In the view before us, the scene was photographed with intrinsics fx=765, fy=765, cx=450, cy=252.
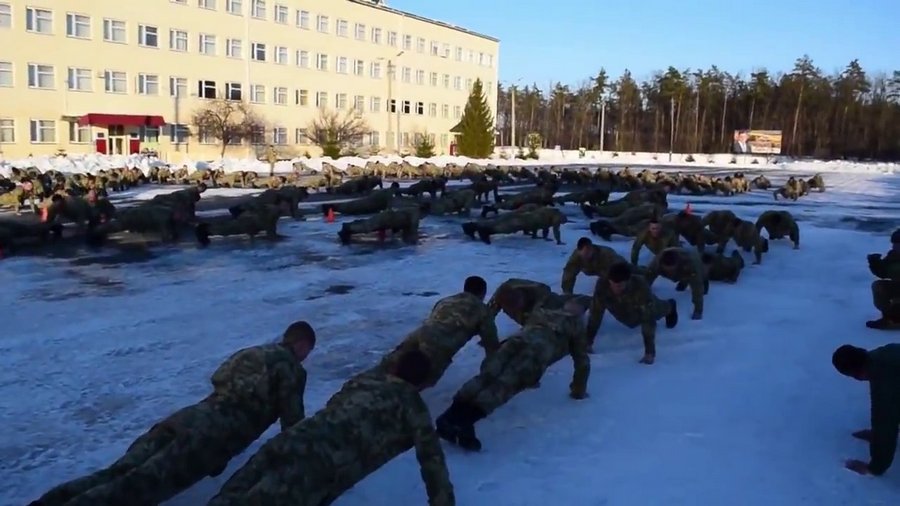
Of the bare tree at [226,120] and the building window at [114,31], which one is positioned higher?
the building window at [114,31]

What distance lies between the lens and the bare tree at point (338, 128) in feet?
184

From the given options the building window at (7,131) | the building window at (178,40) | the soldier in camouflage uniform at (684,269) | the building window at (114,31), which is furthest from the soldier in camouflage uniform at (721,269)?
the building window at (178,40)

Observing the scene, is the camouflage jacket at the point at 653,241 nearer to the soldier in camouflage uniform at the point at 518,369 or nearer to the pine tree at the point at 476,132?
the soldier in camouflage uniform at the point at 518,369

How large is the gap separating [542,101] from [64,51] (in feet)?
251

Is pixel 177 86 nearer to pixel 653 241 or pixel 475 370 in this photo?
pixel 653 241

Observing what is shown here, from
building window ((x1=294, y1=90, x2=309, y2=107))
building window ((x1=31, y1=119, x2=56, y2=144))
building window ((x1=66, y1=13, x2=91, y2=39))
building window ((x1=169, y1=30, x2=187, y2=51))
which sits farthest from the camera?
building window ((x1=294, y1=90, x2=309, y2=107))

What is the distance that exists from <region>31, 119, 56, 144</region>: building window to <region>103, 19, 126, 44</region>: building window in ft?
19.4

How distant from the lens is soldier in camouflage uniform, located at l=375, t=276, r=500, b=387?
21.7 ft

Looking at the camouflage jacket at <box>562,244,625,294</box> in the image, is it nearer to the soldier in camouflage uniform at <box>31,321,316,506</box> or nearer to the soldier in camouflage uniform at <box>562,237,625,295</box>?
the soldier in camouflage uniform at <box>562,237,625,295</box>

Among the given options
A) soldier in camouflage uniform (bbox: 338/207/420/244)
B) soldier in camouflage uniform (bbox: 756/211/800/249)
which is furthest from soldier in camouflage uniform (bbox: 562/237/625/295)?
soldier in camouflage uniform (bbox: 756/211/800/249)

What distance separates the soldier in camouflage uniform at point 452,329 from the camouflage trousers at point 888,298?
18.7 feet

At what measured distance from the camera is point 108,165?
3528 cm

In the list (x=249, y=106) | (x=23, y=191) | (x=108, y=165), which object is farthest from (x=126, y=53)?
(x=23, y=191)

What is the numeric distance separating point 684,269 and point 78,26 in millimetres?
42544
